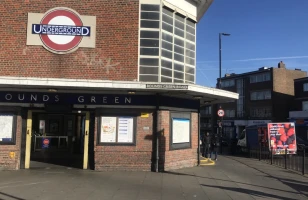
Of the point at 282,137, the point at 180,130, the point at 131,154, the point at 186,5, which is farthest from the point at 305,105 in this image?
the point at 131,154

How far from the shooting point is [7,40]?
38.8 feet

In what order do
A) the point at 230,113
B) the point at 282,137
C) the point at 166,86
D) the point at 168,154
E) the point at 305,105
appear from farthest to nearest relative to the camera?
the point at 230,113 → the point at 305,105 → the point at 282,137 → the point at 168,154 → the point at 166,86

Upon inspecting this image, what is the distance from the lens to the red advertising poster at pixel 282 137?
18.7m

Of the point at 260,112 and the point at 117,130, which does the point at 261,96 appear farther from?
the point at 117,130

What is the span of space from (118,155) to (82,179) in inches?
78.4

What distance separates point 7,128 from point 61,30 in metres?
4.28

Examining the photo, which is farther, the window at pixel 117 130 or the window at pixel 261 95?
the window at pixel 261 95

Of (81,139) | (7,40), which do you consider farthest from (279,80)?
(7,40)

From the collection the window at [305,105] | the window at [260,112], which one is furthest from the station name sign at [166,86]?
the window at [260,112]

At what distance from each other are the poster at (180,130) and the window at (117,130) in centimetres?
165

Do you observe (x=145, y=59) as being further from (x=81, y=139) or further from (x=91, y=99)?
(x=81, y=139)

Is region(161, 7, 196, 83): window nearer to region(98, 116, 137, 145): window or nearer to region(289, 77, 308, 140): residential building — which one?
region(98, 116, 137, 145): window

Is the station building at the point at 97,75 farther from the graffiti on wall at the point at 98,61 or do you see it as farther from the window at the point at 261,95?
the window at the point at 261,95

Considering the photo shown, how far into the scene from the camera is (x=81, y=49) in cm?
1199
